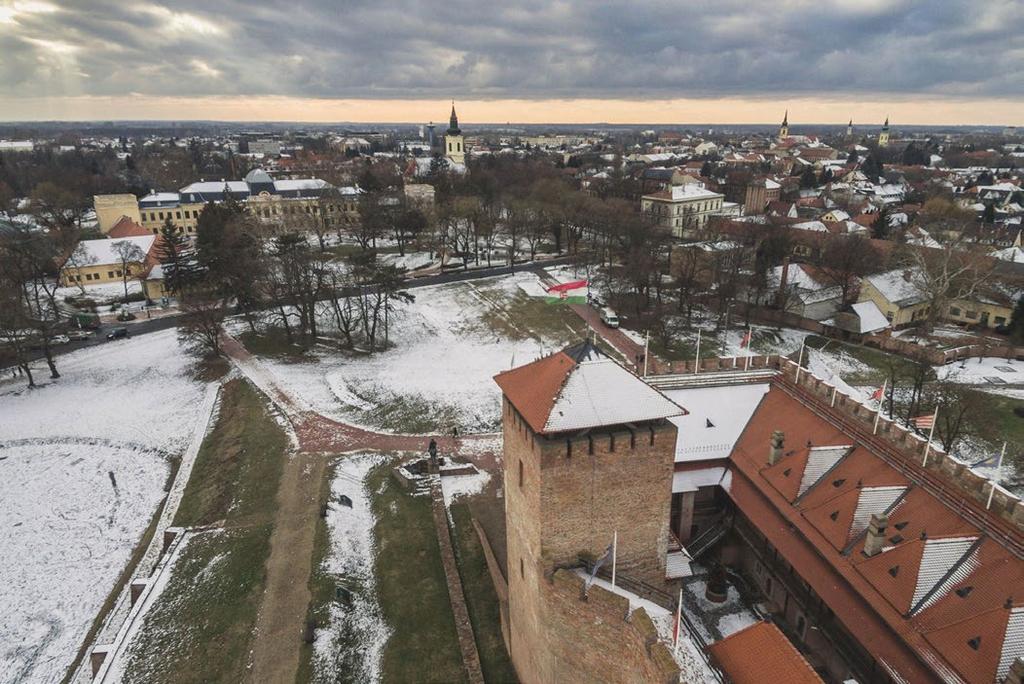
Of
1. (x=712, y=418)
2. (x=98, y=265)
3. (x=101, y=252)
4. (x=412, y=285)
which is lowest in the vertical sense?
(x=412, y=285)

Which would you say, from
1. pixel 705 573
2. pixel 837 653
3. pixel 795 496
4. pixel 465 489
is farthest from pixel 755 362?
pixel 465 489

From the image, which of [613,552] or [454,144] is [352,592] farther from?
[454,144]

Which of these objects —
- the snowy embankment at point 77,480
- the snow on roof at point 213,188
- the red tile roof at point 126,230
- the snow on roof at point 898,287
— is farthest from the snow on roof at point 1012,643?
the snow on roof at point 213,188

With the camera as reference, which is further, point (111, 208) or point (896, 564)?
point (111, 208)

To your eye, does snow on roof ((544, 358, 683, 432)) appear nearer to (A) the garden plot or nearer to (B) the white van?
(A) the garden plot

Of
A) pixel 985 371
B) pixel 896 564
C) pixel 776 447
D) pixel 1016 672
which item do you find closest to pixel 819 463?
pixel 776 447

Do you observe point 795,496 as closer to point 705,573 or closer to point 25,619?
point 705,573

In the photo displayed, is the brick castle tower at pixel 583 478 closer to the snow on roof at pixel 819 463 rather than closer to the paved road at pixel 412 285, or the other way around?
the snow on roof at pixel 819 463
